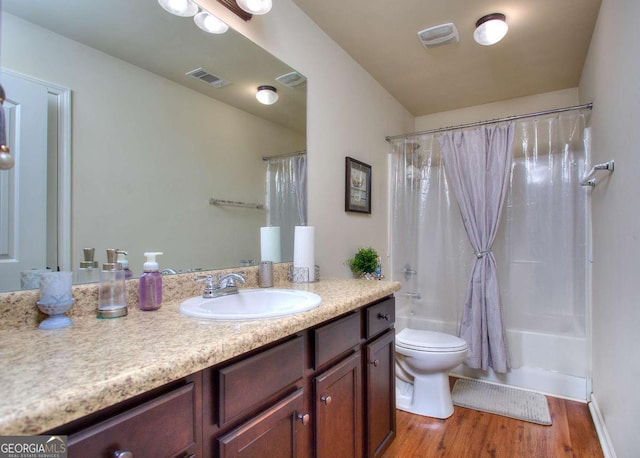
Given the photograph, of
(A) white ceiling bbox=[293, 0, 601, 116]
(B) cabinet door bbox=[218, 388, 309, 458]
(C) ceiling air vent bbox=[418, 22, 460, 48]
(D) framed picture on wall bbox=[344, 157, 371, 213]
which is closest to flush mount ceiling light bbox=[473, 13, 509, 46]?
(A) white ceiling bbox=[293, 0, 601, 116]

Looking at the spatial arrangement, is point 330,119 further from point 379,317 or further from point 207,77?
point 379,317

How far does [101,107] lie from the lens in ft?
3.53

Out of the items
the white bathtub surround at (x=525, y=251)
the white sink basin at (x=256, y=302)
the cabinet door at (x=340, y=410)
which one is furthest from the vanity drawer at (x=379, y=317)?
the white bathtub surround at (x=525, y=251)

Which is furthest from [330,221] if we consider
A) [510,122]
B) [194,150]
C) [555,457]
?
[555,457]

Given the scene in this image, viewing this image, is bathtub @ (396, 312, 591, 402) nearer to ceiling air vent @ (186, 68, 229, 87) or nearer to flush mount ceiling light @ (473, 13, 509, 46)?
flush mount ceiling light @ (473, 13, 509, 46)

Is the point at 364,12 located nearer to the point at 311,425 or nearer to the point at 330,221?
the point at 330,221

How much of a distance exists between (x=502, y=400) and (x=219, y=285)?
210 cm

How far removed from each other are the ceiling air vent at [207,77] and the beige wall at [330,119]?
241 mm

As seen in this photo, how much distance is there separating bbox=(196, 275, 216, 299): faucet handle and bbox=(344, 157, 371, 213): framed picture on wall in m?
1.14

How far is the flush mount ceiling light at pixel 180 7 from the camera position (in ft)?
4.09

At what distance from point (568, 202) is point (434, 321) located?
4.29ft

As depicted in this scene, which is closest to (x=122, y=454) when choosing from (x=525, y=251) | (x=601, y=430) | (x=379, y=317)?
(x=379, y=317)

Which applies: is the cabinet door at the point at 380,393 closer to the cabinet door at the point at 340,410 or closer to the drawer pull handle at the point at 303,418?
the cabinet door at the point at 340,410

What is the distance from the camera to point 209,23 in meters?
1.39
